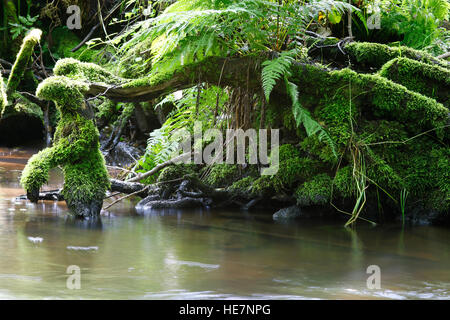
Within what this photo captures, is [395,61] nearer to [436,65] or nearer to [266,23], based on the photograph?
[436,65]

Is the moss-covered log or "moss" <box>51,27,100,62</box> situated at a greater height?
"moss" <box>51,27,100,62</box>

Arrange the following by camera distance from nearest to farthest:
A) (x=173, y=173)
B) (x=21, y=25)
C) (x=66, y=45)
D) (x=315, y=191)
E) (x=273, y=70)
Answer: (x=273, y=70)
(x=315, y=191)
(x=173, y=173)
(x=21, y=25)
(x=66, y=45)

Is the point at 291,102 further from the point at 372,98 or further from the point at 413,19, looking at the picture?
the point at 413,19

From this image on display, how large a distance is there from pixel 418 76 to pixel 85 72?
325 centimetres

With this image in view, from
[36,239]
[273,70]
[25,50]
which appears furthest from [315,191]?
[25,50]

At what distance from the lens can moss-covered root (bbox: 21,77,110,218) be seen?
13.7 ft

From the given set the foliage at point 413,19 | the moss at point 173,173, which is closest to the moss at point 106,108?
the moss at point 173,173

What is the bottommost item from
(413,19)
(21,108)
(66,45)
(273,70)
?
(273,70)

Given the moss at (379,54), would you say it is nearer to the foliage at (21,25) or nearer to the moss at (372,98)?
the moss at (372,98)

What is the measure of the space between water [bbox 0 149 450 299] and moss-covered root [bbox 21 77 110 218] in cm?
22

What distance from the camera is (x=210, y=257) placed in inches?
123

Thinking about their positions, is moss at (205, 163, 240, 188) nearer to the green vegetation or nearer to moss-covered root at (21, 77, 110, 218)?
→ the green vegetation

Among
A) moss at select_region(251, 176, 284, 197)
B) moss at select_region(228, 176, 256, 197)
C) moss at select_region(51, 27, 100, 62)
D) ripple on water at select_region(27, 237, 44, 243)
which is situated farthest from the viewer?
moss at select_region(51, 27, 100, 62)

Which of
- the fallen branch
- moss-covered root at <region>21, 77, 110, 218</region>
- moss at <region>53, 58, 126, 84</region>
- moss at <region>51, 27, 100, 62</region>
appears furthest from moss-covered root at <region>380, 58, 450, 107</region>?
moss at <region>51, 27, 100, 62</region>
